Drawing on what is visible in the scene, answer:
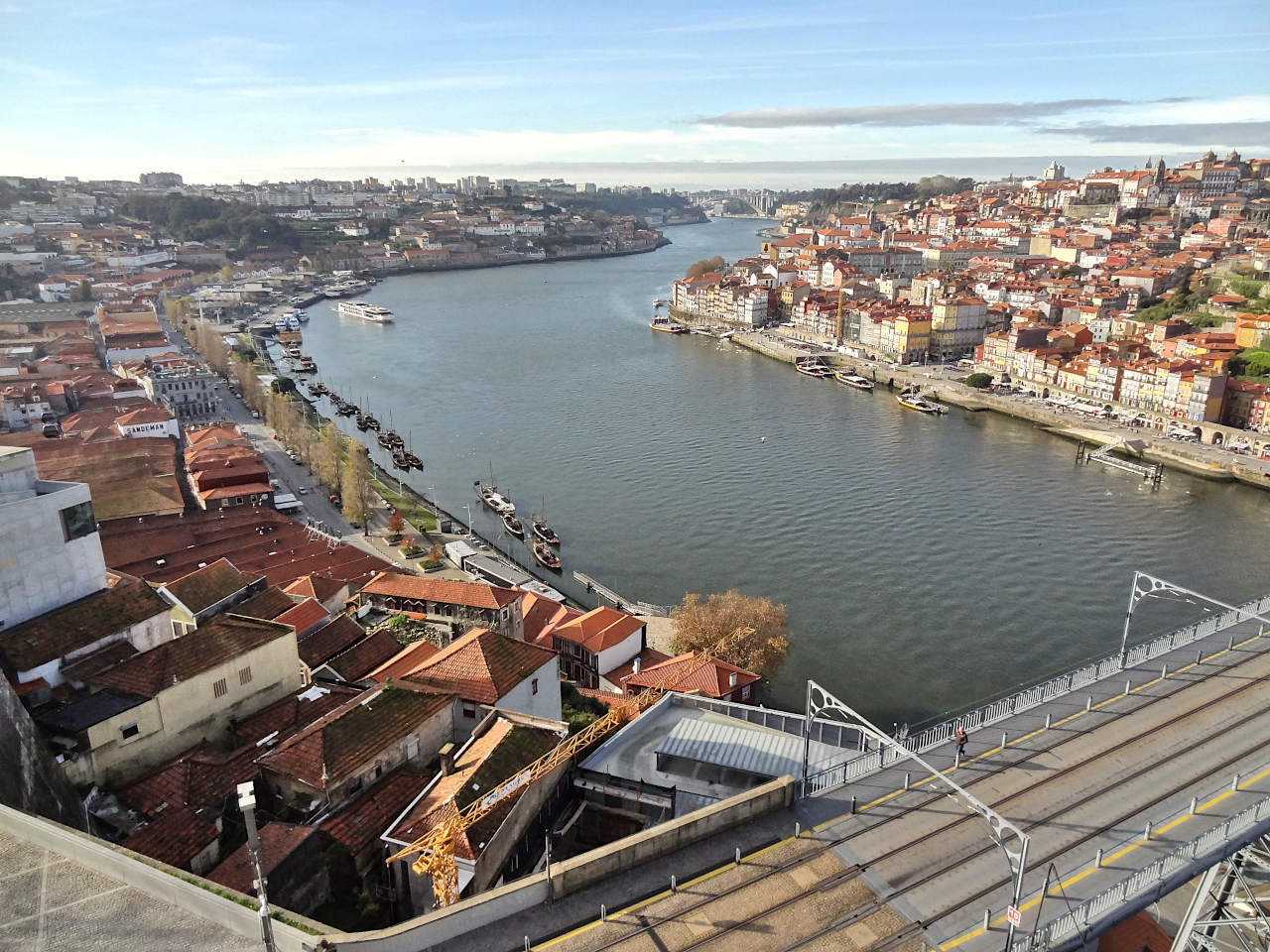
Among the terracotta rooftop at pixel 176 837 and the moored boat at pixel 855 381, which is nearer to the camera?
the terracotta rooftop at pixel 176 837

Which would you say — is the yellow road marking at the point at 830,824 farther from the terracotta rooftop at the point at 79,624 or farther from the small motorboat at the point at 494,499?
the small motorboat at the point at 494,499

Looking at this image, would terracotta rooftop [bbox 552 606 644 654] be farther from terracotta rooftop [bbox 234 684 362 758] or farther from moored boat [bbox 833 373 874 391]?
moored boat [bbox 833 373 874 391]

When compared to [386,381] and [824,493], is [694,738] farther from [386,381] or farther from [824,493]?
[386,381]

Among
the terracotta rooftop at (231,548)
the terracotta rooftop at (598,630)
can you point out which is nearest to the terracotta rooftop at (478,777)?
the terracotta rooftop at (598,630)

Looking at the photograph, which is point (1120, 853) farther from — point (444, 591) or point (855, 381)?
point (855, 381)

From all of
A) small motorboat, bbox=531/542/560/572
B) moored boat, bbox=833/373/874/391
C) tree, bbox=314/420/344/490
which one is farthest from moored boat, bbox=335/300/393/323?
small motorboat, bbox=531/542/560/572

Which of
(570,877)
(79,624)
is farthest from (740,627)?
(79,624)
